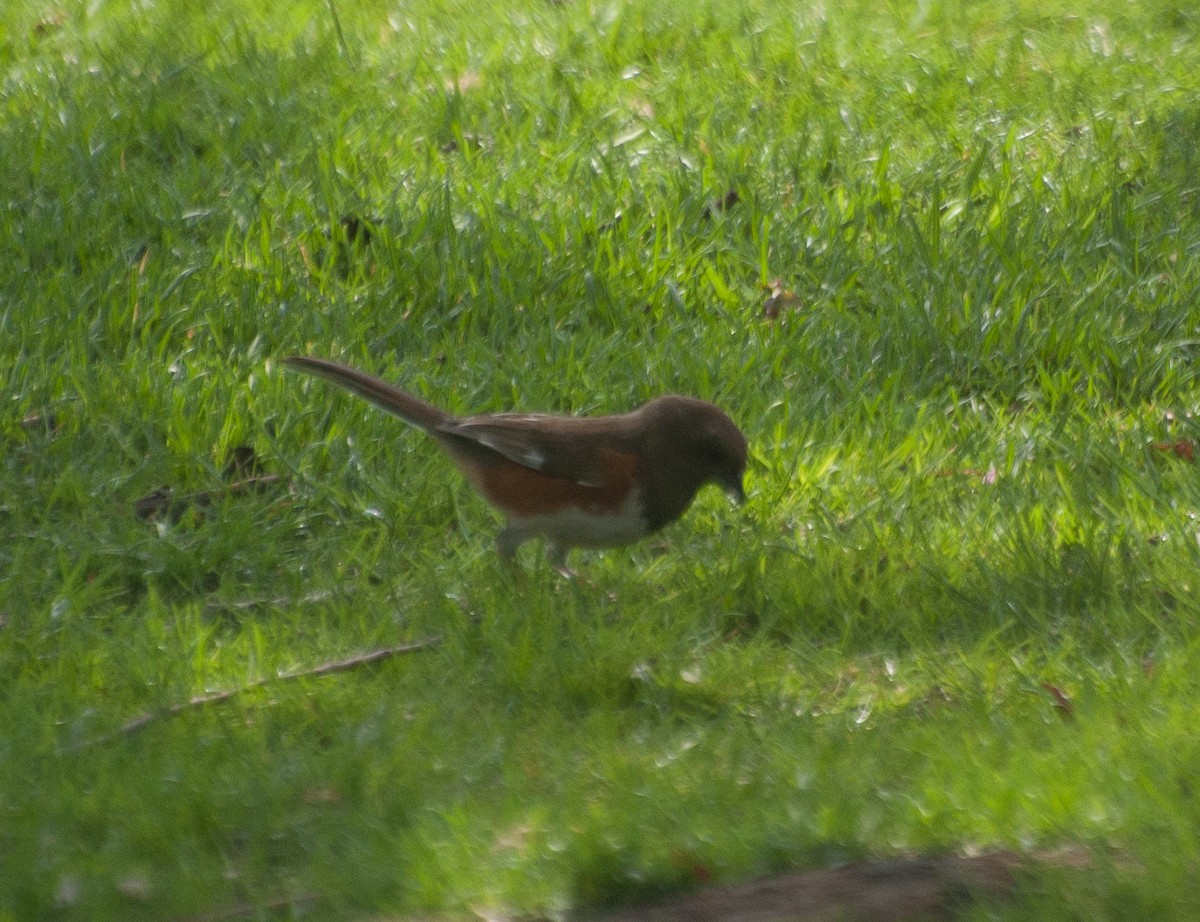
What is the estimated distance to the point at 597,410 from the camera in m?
6.29

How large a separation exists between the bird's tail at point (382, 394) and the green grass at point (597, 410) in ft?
1.46

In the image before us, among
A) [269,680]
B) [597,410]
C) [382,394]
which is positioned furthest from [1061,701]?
[597,410]

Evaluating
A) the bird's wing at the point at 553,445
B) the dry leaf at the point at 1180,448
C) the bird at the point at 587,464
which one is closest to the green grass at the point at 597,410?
the dry leaf at the point at 1180,448

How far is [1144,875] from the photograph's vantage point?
326cm

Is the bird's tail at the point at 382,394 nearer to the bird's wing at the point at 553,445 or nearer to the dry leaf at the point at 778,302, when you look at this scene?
the bird's wing at the point at 553,445

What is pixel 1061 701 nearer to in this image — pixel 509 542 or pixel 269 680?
pixel 509 542

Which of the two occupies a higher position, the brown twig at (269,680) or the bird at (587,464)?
the bird at (587,464)

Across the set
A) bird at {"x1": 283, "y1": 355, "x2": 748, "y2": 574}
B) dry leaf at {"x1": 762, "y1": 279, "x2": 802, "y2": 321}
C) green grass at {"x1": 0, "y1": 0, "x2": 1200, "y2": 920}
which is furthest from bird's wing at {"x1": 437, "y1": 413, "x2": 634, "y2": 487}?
dry leaf at {"x1": 762, "y1": 279, "x2": 802, "y2": 321}

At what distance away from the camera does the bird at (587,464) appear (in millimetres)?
5094

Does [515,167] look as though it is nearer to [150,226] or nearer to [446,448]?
[150,226]

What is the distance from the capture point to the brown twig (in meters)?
4.34

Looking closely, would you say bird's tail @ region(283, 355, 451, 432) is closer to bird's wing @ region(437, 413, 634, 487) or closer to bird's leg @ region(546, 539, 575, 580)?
bird's wing @ region(437, 413, 634, 487)

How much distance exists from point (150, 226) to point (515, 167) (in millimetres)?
1647

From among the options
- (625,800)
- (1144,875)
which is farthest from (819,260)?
(1144,875)
